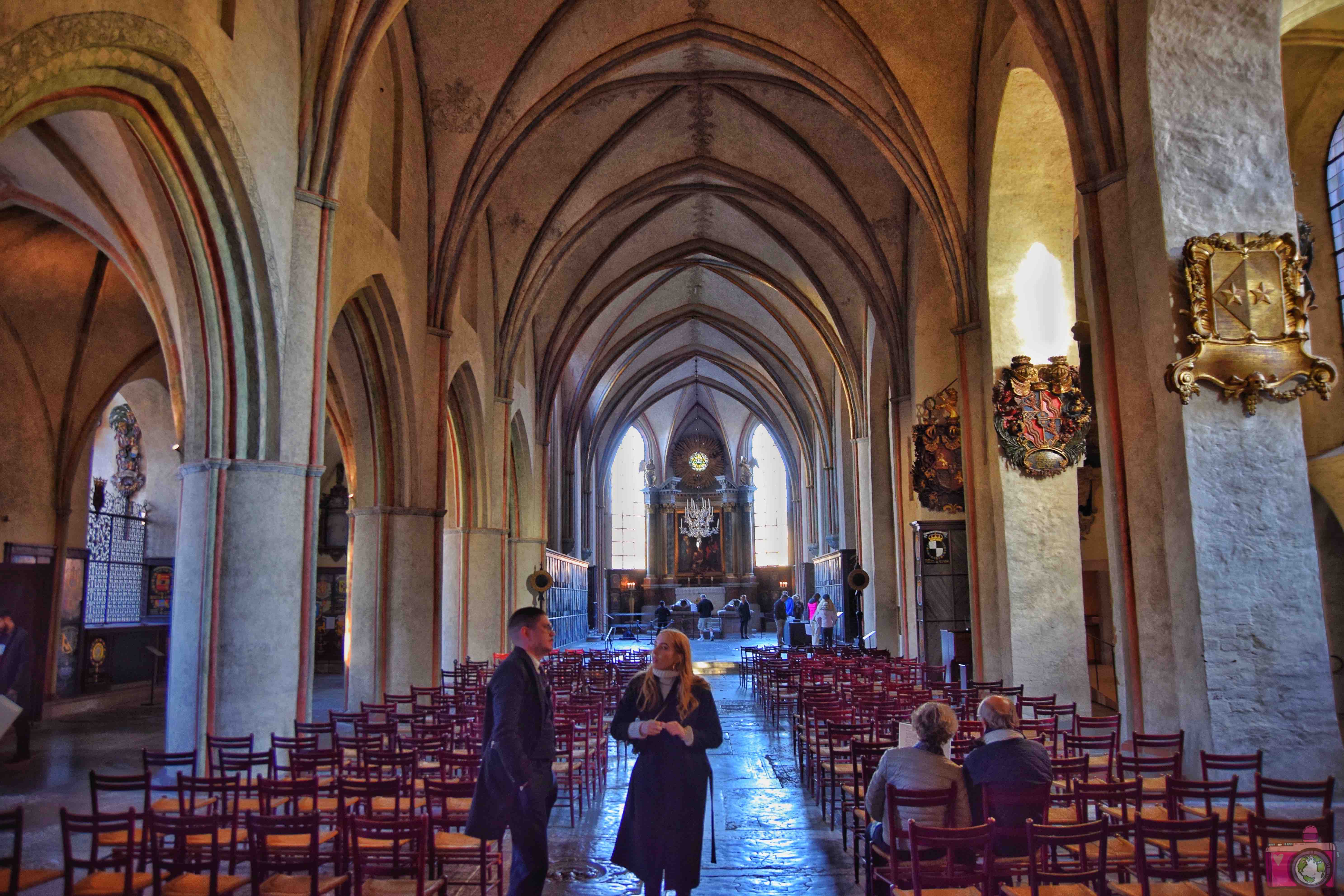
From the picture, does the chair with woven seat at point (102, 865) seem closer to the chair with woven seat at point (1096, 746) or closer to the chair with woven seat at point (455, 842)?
the chair with woven seat at point (455, 842)

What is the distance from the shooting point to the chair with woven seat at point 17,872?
4.16 metres

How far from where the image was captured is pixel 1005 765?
15.4 ft

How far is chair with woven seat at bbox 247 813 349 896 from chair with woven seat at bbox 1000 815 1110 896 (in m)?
2.98

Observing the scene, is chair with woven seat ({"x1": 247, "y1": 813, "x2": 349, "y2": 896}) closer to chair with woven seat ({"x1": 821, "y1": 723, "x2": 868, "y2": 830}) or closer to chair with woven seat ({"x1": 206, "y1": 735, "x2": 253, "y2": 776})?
chair with woven seat ({"x1": 206, "y1": 735, "x2": 253, "y2": 776})

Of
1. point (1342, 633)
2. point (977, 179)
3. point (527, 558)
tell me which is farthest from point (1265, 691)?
point (527, 558)

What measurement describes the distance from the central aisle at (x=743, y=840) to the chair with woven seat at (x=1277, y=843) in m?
2.33

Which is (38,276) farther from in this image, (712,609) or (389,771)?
(712,609)

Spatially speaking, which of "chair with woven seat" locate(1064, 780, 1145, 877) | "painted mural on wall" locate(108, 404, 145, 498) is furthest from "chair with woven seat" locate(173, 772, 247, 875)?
"painted mural on wall" locate(108, 404, 145, 498)

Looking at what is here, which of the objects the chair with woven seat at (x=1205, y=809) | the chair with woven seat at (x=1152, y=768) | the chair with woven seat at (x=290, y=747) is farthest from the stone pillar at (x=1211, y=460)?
the chair with woven seat at (x=290, y=747)

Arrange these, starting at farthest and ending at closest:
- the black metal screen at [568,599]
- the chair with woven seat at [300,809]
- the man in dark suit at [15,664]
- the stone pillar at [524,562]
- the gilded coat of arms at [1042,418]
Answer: the black metal screen at [568,599] < the stone pillar at [524,562] < the gilded coat of arms at [1042,418] < the man in dark suit at [15,664] < the chair with woven seat at [300,809]

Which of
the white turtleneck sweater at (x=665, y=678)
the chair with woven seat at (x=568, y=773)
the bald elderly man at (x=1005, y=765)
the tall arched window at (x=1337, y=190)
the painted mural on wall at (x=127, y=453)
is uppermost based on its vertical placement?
the tall arched window at (x=1337, y=190)

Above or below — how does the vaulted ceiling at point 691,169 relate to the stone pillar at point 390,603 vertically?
above

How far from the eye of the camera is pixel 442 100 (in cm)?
1560

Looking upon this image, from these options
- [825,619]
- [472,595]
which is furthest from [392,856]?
[825,619]
